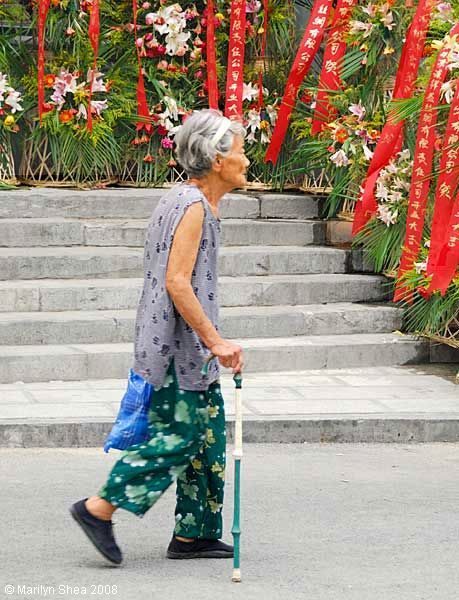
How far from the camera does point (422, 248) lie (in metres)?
9.03

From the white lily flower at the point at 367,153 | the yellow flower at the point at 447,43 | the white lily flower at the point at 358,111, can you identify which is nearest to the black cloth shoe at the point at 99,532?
the yellow flower at the point at 447,43

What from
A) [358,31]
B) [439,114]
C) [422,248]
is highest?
[358,31]

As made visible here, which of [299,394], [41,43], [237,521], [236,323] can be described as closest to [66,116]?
[41,43]

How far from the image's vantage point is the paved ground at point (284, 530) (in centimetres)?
483

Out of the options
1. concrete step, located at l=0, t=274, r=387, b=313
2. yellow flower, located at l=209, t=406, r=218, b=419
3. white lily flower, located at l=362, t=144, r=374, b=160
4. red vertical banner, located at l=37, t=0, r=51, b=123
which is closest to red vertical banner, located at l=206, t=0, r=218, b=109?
red vertical banner, located at l=37, t=0, r=51, b=123

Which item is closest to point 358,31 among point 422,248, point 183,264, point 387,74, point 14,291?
point 387,74

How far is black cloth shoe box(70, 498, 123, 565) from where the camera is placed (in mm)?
4945

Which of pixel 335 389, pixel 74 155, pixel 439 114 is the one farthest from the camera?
pixel 74 155

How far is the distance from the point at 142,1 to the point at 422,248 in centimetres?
364

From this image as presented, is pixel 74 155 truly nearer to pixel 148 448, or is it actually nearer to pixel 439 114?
pixel 439 114

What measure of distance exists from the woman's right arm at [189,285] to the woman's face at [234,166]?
0.22 metres

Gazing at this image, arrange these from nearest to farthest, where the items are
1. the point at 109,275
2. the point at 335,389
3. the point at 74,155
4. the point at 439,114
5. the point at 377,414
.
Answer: the point at 377,414
the point at 335,389
the point at 439,114
the point at 109,275
the point at 74,155

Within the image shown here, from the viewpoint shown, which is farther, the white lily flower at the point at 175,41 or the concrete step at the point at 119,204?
the white lily flower at the point at 175,41

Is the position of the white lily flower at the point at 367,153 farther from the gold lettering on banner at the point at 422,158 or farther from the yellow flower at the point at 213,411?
the yellow flower at the point at 213,411
